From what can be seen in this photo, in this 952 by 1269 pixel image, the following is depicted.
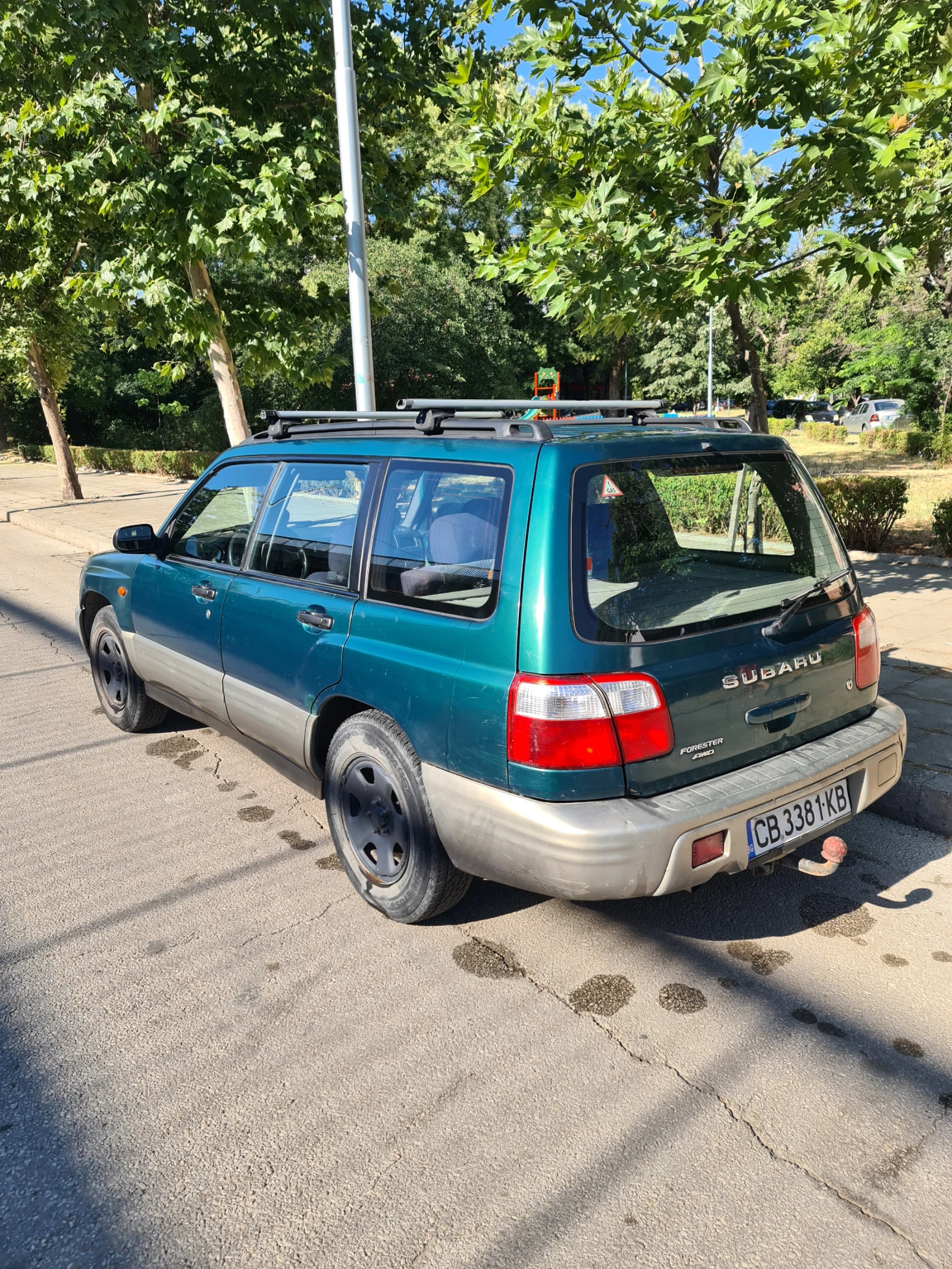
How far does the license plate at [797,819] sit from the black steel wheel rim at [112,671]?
3.78m

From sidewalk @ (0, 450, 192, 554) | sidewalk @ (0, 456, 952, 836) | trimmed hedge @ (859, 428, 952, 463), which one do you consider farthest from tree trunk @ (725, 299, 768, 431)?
trimmed hedge @ (859, 428, 952, 463)

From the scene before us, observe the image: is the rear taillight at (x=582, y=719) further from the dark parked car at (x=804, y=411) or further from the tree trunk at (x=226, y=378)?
the dark parked car at (x=804, y=411)

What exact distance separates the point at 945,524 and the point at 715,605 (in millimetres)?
7798

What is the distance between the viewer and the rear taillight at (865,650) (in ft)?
10.8

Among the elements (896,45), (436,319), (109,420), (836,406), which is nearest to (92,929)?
(896,45)

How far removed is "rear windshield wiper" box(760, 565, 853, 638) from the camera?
2920 millimetres

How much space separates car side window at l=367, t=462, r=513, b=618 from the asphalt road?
1.28 meters

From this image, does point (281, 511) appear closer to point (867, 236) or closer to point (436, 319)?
point (867, 236)

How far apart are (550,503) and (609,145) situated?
13.2 ft

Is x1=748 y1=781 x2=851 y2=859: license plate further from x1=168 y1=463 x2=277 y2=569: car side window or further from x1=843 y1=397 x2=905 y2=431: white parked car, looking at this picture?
x1=843 y1=397 x2=905 y2=431: white parked car

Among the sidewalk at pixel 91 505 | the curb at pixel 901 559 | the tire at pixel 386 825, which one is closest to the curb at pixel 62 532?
the sidewalk at pixel 91 505

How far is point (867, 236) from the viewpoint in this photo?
548 centimetres

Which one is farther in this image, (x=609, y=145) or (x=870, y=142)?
(x=609, y=145)

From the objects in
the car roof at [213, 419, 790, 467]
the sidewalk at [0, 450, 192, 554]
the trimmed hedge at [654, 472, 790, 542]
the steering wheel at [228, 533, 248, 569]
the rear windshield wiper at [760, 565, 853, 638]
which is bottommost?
the sidewalk at [0, 450, 192, 554]
